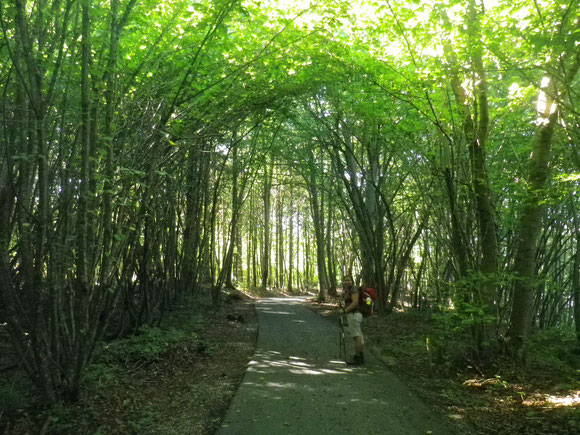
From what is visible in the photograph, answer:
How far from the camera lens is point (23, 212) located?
4418mm

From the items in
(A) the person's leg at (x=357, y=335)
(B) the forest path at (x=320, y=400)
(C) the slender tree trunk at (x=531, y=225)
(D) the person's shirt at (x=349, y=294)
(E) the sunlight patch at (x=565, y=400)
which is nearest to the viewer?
(B) the forest path at (x=320, y=400)

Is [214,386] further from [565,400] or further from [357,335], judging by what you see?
[565,400]

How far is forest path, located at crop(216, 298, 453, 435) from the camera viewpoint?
173 inches

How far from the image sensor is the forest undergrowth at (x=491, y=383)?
15.6 feet

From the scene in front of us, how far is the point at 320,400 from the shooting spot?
523 cm

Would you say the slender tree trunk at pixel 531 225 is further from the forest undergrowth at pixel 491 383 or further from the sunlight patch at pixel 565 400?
the sunlight patch at pixel 565 400

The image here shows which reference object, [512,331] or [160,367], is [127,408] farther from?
[512,331]

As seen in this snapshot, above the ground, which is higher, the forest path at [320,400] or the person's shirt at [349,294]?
the person's shirt at [349,294]

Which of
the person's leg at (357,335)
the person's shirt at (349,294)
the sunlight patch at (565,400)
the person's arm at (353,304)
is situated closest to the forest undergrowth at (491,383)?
the sunlight patch at (565,400)

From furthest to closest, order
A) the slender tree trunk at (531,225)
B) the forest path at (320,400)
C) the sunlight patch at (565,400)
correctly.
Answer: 1. the slender tree trunk at (531,225)
2. the sunlight patch at (565,400)
3. the forest path at (320,400)

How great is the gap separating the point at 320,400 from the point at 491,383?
2617 millimetres

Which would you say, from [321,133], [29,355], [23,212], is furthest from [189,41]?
[321,133]

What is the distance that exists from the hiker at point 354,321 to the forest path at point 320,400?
0.63ft

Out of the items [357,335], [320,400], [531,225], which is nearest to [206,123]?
[357,335]
